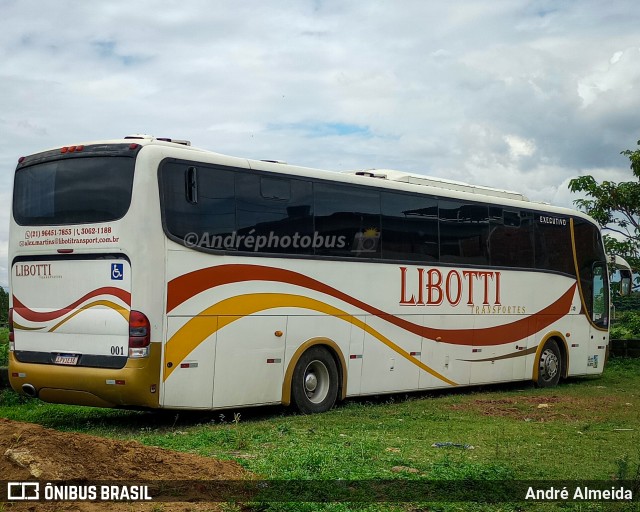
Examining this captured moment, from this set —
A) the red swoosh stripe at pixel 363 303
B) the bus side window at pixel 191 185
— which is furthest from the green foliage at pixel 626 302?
the bus side window at pixel 191 185

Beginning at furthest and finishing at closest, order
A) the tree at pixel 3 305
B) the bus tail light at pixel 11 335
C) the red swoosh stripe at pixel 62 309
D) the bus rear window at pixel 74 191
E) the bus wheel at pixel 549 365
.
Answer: the tree at pixel 3 305, the bus wheel at pixel 549 365, the bus tail light at pixel 11 335, the bus rear window at pixel 74 191, the red swoosh stripe at pixel 62 309

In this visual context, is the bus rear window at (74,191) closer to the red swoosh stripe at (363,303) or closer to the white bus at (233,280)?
the white bus at (233,280)

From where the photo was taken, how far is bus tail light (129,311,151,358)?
1166 centimetres

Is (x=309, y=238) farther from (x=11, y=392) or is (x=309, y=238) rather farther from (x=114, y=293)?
(x=11, y=392)

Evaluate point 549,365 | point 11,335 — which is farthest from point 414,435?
point 549,365

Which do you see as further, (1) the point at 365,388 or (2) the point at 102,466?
(1) the point at 365,388

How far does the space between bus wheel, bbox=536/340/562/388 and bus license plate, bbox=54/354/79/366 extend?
10.7 meters

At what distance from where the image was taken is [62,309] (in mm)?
12391

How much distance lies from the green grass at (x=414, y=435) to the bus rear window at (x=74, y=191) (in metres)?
2.82

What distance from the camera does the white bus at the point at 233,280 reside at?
1188cm

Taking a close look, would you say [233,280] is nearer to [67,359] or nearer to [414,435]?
[67,359]

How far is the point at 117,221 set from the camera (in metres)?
11.9

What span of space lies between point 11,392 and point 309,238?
5813 millimetres

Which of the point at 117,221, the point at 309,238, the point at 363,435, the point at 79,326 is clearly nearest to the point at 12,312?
the point at 79,326
